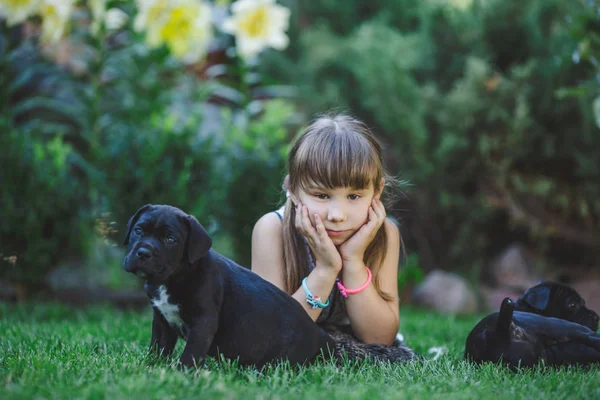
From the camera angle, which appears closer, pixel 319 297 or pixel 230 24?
pixel 319 297

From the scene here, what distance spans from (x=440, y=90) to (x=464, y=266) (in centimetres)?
193

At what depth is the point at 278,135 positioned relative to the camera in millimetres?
5684

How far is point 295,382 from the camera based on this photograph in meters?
2.39

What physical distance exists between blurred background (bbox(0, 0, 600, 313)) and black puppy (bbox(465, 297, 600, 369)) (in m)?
1.84

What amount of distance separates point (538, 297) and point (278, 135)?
9.82 feet

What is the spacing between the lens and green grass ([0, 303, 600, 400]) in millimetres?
2092

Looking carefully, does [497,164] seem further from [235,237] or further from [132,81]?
[132,81]

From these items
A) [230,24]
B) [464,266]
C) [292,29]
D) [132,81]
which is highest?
[292,29]

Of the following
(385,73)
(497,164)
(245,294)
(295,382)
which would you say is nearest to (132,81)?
(385,73)

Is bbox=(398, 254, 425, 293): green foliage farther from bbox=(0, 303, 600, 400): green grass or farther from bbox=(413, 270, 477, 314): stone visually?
bbox=(0, 303, 600, 400): green grass

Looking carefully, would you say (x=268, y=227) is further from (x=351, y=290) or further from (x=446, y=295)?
(x=446, y=295)

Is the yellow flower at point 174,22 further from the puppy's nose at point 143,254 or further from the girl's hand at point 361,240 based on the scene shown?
the puppy's nose at point 143,254

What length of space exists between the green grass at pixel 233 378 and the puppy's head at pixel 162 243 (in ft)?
1.15

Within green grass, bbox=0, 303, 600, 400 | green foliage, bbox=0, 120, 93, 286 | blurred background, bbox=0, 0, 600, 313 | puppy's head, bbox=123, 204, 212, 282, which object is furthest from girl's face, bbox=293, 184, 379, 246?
green foliage, bbox=0, 120, 93, 286
